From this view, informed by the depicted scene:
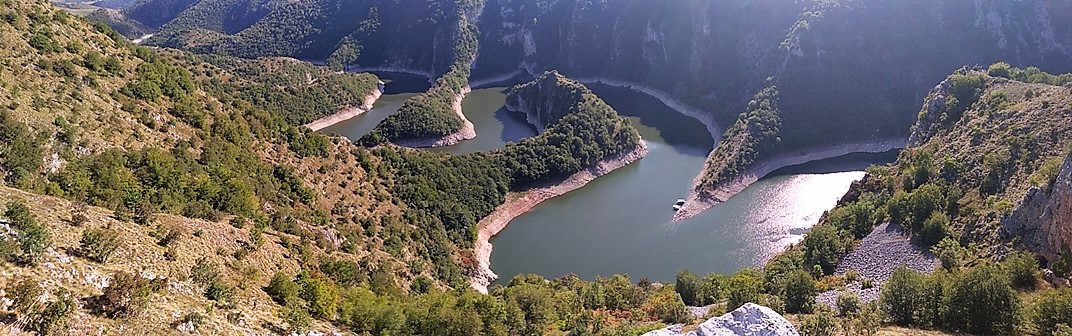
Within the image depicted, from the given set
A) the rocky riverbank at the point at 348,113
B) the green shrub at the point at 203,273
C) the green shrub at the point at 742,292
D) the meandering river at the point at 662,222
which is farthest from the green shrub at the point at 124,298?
the rocky riverbank at the point at 348,113

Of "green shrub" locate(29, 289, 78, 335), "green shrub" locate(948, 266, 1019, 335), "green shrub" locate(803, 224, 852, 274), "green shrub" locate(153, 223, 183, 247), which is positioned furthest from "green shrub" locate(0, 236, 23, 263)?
"green shrub" locate(803, 224, 852, 274)

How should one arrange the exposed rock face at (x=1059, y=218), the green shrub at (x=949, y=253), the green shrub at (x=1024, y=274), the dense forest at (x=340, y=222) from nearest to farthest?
the dense forest at (x=340, y=222) → the green shrub at (x=1024, y=274) → the exposed rock face at (x=1059, y=218) → the green shrub at (x=949, y=253)

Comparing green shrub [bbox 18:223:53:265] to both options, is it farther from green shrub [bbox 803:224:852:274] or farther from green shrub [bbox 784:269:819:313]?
green shrub [bbox 803:224:852:274]

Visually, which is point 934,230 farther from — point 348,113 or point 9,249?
point 348,113

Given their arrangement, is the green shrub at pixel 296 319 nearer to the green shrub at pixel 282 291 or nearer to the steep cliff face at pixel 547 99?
the green shrub at pixel 282 291

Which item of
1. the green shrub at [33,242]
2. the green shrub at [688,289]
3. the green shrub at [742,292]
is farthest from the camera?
the green shrub at [688,289]

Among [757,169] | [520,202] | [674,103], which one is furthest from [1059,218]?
[674,103]

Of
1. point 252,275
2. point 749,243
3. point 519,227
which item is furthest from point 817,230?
point 252,275
